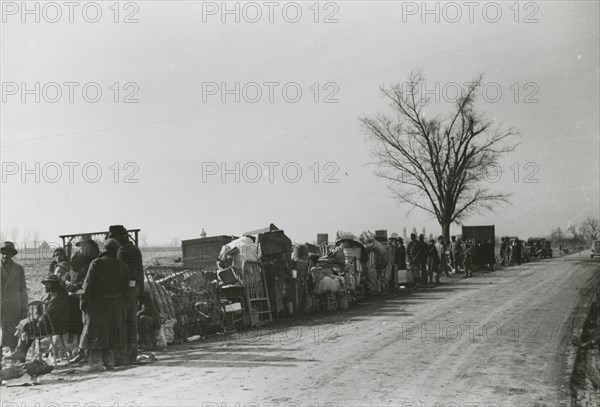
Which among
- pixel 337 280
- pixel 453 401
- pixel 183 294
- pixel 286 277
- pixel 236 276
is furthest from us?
pixel 337 280

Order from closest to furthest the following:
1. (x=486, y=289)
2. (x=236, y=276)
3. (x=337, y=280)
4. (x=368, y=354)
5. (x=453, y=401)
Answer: (x=453, y=401)
(x=368, y=354)
(x=236, y=276)
(x=337, y=280)
(x=486, y=289)

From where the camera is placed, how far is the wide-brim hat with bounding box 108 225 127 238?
421 inches

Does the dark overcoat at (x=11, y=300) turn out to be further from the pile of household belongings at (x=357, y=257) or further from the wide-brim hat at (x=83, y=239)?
the pile of household belongings at (x=357, y=257)

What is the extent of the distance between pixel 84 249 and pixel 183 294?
2.69m

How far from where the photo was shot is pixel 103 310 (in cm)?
922

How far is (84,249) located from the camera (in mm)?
10719

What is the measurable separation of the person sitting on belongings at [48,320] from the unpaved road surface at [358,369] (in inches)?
42.0

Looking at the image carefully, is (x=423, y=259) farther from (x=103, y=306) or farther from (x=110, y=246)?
(x=103, y=306)

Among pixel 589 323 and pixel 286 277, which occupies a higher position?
pixel 286 277

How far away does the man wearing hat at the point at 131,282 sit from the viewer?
31.2 feet

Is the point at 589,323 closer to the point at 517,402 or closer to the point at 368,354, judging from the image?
the point at 368,354

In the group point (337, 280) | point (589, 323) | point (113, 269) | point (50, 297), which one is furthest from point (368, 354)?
point (337, 280)

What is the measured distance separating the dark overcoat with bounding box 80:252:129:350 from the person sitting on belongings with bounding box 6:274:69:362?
0.45 metres

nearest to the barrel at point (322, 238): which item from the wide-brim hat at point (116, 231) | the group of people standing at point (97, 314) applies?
the wide-brim hat at point (116, 231)
